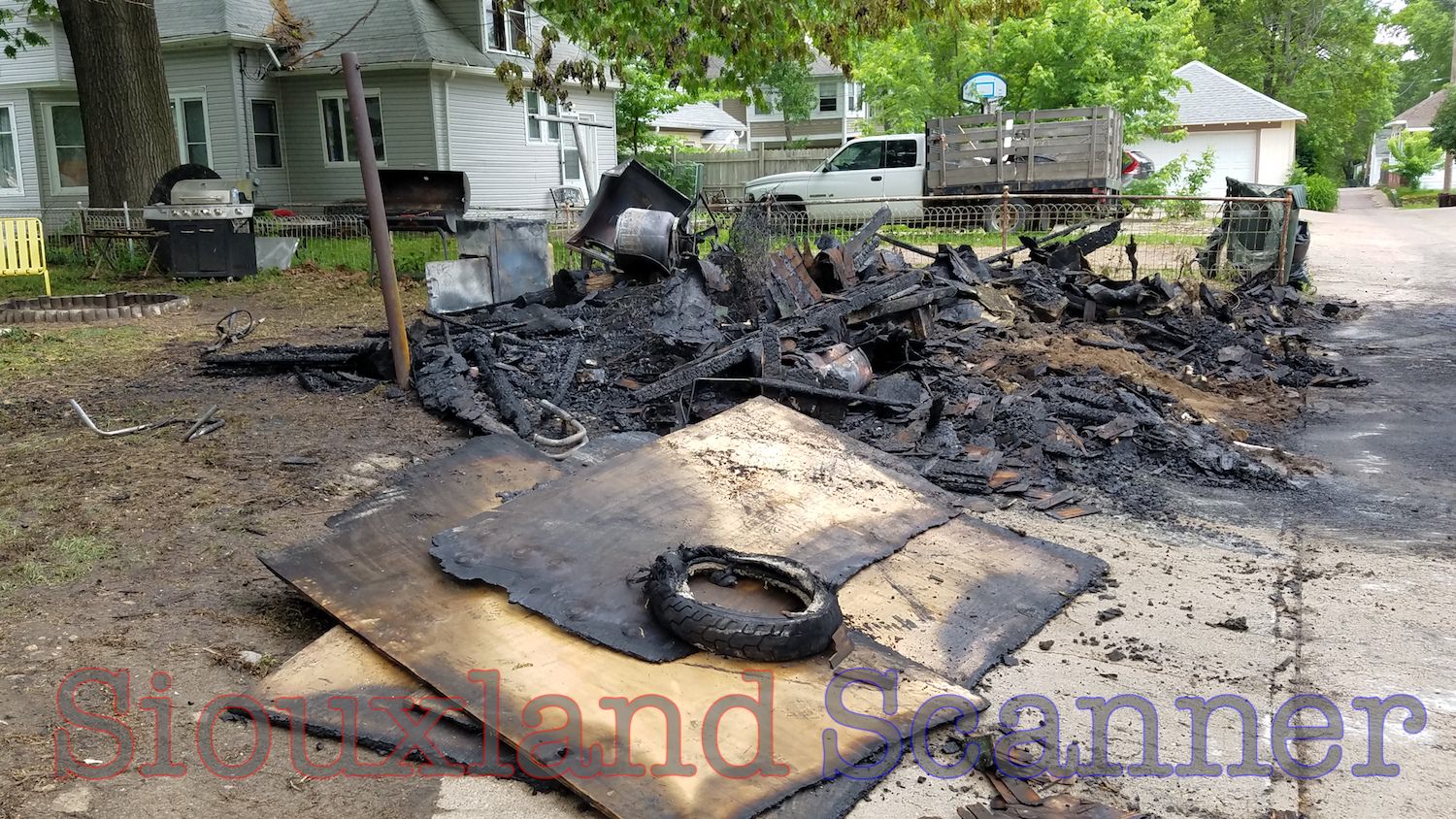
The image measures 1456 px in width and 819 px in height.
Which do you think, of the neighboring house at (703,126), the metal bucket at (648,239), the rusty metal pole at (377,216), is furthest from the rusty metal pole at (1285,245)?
the neighboring house at (703,126)

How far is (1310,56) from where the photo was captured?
45.7m

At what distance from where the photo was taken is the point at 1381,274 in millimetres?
16422

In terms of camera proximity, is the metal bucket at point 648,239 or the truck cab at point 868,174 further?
the truck cab at point 868,174

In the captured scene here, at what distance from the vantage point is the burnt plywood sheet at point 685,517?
3938 mm

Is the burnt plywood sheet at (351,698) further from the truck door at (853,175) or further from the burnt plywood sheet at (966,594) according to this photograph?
the truck door at (853,175)

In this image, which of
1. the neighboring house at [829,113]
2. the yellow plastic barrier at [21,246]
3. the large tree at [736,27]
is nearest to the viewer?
the large tree at [736,27]

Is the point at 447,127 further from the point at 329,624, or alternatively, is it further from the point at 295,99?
the point at 329,624

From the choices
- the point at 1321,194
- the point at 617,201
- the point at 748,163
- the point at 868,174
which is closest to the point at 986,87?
the point at 868,174

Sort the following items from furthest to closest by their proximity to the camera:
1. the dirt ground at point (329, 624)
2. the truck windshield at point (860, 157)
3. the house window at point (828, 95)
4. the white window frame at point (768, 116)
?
1. the house window at point (828, 95)
2. the white window frame at point (768, 116)
3. the truck windshield at point (860, 157)
4. the dirt ground at point (329, 624)

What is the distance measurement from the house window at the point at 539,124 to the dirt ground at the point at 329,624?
55.8 ft

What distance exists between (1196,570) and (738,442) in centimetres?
235

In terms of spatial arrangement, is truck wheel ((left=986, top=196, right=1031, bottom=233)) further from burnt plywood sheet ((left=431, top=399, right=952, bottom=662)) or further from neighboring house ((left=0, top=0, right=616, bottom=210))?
burnt plywood sheet ((left=431, top=399, right=952, bottom=662))

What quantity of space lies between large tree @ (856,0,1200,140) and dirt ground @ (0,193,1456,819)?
18751 mm

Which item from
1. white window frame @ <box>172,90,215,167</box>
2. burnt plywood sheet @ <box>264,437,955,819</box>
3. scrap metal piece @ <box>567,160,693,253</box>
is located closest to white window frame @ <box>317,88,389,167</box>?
white window frame @ <box>172,90,215,167</box>
